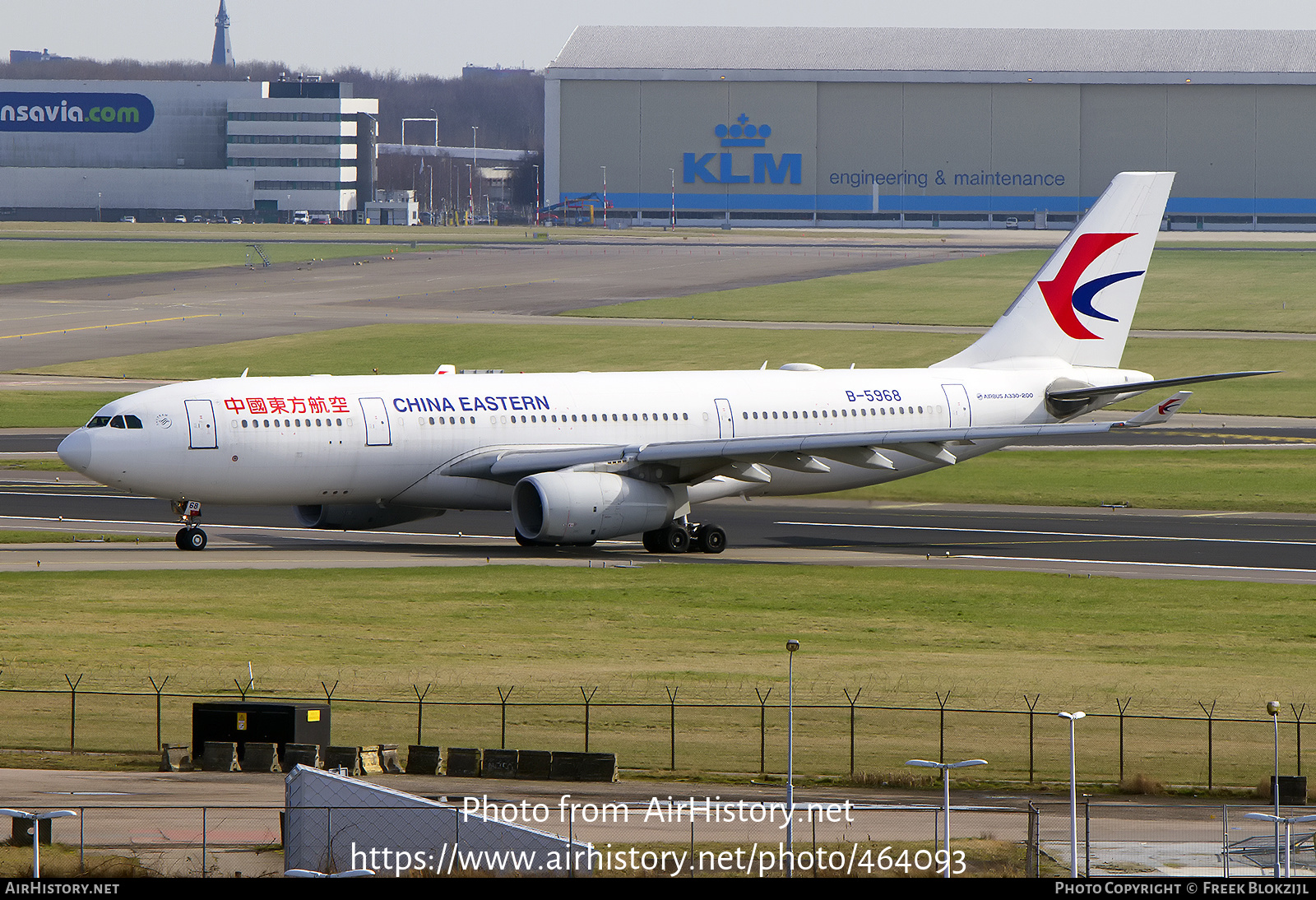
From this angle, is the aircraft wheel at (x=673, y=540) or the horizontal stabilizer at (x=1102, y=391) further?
the horizontal stabilizer at (x=1102, y=391)

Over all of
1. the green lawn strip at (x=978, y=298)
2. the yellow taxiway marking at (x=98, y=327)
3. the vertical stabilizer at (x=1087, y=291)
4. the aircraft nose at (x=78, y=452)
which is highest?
the green lawn strip at (x=978, y=298)

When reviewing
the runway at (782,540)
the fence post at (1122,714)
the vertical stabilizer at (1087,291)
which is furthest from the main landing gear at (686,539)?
the fence post at (1122,714)

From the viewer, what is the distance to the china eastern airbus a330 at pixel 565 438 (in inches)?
2186

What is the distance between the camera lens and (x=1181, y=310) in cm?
14700

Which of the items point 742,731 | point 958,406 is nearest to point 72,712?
point 742,731

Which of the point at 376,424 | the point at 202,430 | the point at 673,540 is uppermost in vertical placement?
the point at 376,424

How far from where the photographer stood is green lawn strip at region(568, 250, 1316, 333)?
14238 cm

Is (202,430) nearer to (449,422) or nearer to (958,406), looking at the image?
(449,422)

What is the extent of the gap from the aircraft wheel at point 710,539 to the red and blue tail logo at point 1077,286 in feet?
56.5

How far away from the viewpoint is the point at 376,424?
187 ft

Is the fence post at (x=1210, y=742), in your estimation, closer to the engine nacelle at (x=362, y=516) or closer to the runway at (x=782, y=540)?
the runway at (x=782, y=540)

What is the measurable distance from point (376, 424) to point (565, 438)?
6316mm

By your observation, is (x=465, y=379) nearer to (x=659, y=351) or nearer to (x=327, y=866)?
(x=327, y=866)

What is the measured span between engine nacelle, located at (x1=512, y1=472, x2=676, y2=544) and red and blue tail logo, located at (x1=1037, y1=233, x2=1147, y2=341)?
19.1 m
